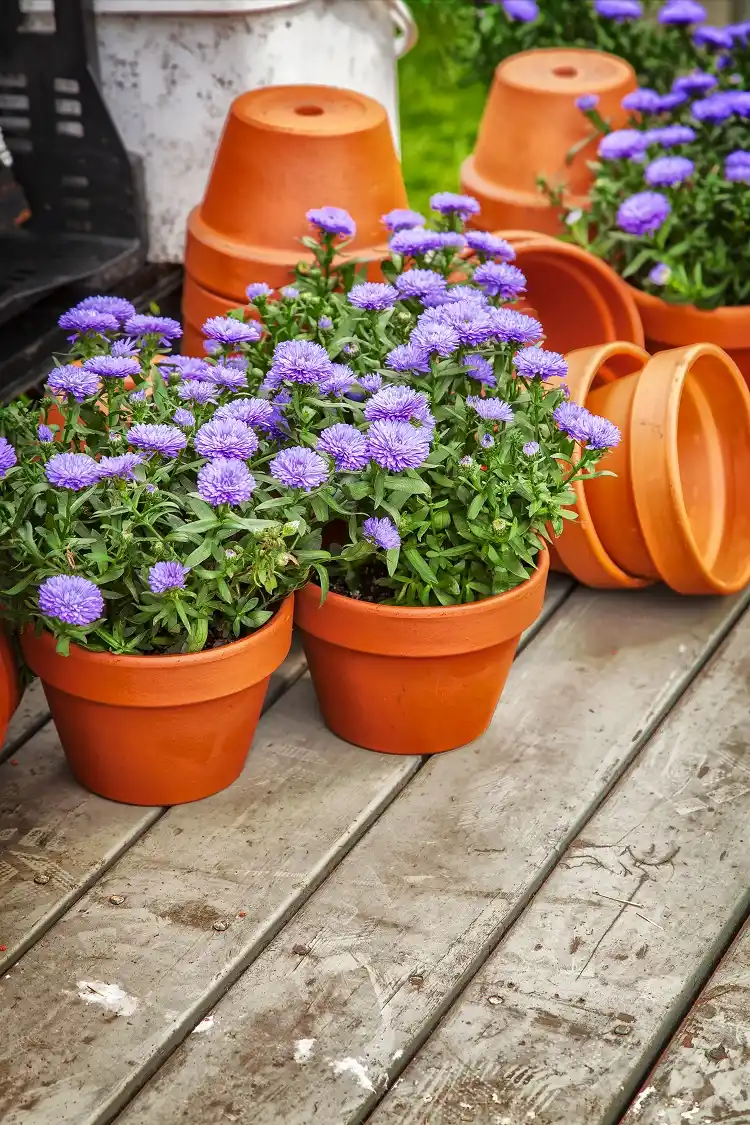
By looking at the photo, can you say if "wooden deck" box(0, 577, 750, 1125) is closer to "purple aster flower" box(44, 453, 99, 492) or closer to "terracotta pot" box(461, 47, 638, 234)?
"purple aster flower" box(44, 453, 99, 492)

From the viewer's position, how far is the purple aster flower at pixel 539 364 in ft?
4.95

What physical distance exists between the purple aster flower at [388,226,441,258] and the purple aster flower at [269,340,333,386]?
310mm

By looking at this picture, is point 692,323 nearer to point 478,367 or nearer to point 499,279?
point 499,279

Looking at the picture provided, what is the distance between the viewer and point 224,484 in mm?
1306

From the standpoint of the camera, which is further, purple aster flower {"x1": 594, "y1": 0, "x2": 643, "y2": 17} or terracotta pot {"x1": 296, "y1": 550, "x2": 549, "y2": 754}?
purple aster flower {"x1": 594, "y1": 0, "x2": 643, "y2": 17}

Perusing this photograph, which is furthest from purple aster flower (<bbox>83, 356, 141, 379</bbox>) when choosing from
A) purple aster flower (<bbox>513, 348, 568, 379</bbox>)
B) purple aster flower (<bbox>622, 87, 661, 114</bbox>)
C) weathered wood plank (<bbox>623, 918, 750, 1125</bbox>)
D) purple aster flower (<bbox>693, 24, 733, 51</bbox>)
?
purple aster flower (<bbox>693, 24, 733, 51</bbox>)

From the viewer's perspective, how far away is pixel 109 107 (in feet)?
7.47

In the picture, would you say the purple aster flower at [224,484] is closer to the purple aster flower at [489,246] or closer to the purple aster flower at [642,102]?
the purple aster flower at [489,246]

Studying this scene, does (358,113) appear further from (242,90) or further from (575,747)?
(575,747)

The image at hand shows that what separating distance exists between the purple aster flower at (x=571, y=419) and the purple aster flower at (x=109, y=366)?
1.51 ft

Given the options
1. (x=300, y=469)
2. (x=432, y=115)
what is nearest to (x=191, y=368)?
(x=300, y=469)

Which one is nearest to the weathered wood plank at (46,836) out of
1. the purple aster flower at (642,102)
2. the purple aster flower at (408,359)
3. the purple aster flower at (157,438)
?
the purple aster flower at (157,438)

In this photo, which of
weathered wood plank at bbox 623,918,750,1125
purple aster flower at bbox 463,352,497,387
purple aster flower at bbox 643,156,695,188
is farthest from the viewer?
purple aster flower at bbox 643,156,695,188

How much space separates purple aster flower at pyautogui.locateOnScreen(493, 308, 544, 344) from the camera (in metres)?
1.50
